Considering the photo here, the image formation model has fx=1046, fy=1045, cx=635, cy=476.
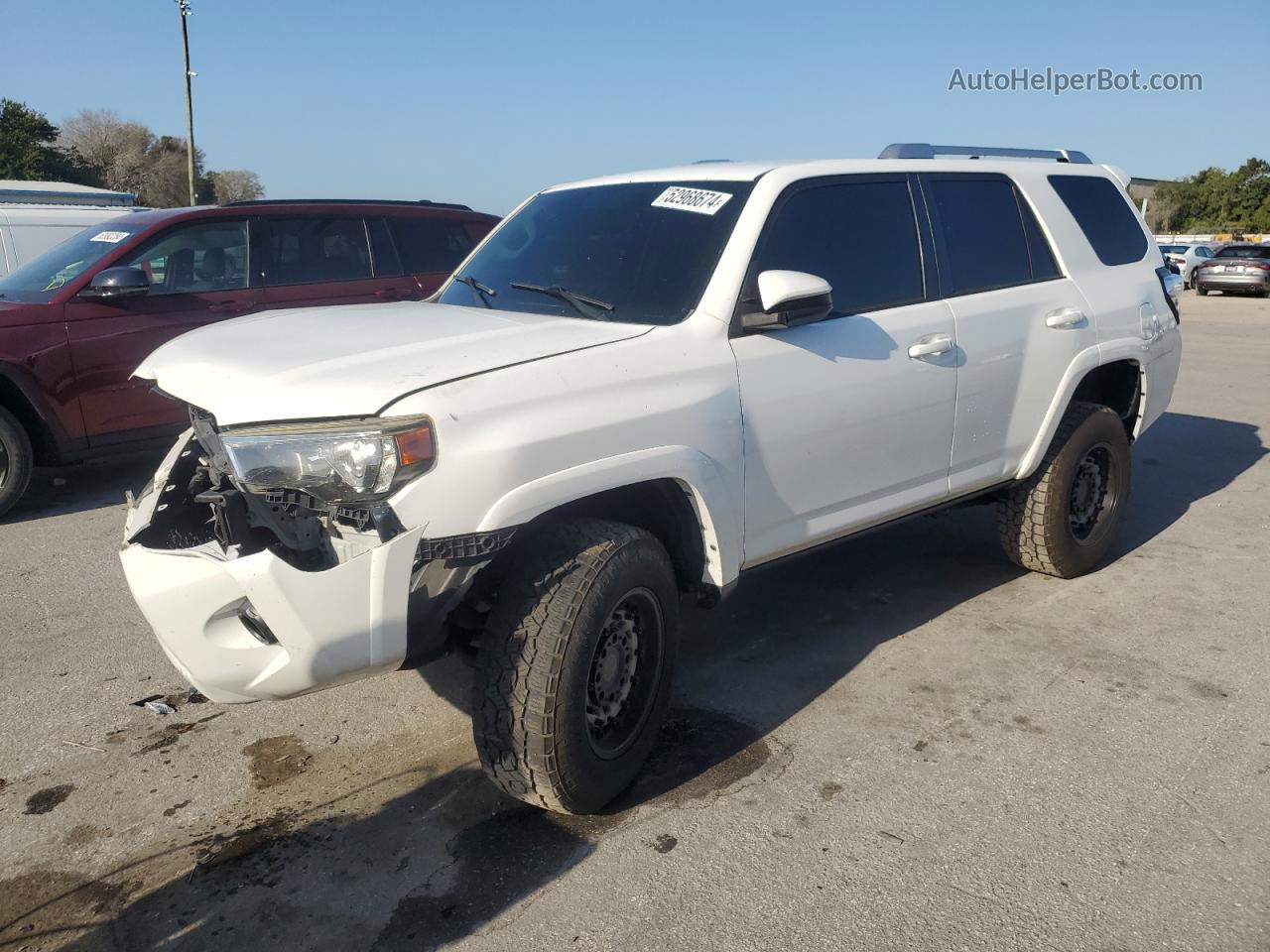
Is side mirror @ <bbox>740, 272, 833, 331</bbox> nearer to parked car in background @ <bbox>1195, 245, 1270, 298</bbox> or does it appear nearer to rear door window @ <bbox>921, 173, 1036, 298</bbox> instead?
rear door window @ <bbox>921, 173, 1036, 298</bbox>

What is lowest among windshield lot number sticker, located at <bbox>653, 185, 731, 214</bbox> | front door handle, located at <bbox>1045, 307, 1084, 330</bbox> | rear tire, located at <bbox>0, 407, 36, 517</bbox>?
rear tire, located at <bbox>0, 407, 36, 517</bbox>

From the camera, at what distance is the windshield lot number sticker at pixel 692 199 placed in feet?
12.1

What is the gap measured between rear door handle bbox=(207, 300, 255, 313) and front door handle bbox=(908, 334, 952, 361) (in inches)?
188

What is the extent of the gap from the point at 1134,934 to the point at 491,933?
158 cm

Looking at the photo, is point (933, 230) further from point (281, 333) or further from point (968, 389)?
point (281, 333)

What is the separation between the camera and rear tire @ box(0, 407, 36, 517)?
6031mm

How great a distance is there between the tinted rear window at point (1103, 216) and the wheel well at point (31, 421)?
5730 millimetres

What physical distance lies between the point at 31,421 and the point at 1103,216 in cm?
610

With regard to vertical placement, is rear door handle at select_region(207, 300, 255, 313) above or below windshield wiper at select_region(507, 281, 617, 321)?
below

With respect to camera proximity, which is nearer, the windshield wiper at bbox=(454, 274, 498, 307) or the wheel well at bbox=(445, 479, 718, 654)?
the wheel well at bbox=(445, 479, 718, 654)

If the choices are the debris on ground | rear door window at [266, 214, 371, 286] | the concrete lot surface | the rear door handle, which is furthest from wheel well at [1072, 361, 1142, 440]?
the rear door handle

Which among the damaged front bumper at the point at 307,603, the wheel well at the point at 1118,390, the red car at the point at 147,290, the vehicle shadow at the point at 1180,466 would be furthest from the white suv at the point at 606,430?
the red car at the point at 147,290

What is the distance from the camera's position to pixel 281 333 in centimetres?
329

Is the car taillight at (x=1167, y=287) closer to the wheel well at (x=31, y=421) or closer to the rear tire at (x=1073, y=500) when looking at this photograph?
the rear tire at (x=1073, y=500)
